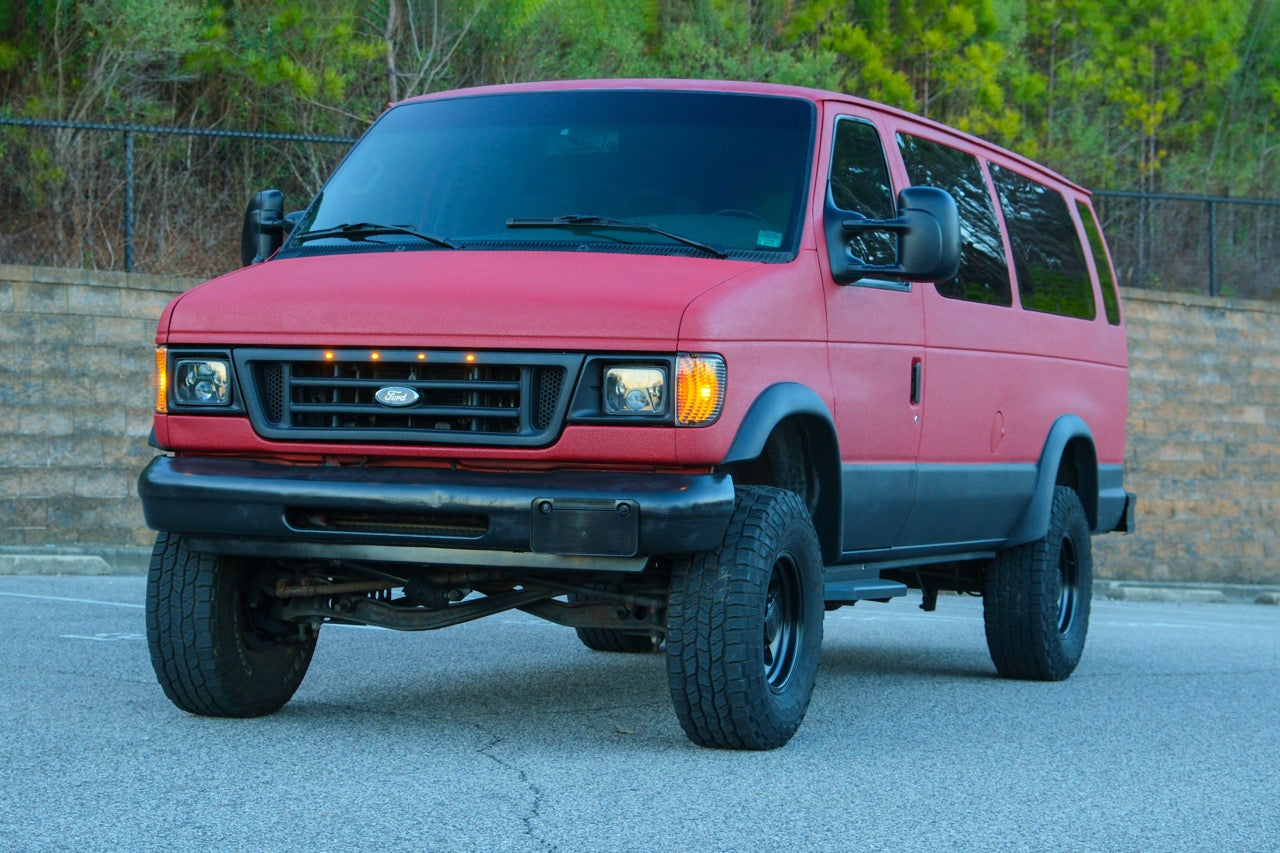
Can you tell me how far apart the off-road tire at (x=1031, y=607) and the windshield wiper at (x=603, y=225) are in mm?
3170

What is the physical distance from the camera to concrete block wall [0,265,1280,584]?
54.2ft

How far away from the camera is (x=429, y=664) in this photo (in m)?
8.61

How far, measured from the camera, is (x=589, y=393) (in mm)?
5789

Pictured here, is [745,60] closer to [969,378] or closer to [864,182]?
[969,378]

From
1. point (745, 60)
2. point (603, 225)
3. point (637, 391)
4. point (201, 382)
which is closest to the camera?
point (637, 391)

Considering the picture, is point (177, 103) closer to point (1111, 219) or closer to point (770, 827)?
point (1111, 219)

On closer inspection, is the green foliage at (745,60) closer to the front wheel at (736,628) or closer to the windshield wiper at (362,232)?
the windshield wiper at (362,232)

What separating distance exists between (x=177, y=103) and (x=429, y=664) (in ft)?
48.0

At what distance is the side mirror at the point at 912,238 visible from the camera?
6.70 m

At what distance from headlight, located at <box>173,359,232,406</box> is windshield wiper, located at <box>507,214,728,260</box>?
1.16 metres

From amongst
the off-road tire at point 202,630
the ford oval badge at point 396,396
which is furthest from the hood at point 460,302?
the off-road tire at point 202,630

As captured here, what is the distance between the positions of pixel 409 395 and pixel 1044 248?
4.46 metres

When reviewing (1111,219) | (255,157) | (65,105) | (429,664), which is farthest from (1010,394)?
(1111,219)

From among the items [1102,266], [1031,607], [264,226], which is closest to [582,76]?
[1102,266]
